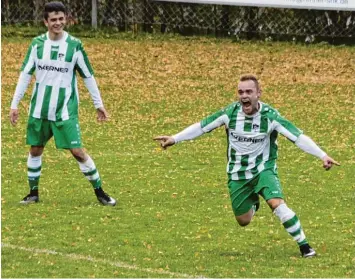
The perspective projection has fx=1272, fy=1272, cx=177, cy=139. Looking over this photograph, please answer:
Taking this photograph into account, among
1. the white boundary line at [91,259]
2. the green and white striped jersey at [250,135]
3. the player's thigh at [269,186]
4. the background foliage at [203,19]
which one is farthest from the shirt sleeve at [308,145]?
the background foliage at [203,19]

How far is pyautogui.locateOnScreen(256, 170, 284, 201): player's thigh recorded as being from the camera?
1088 cm

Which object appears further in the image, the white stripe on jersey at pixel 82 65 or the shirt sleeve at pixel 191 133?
the white stripe on jersey at pixel 82 65

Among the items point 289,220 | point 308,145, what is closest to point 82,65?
point 308,145

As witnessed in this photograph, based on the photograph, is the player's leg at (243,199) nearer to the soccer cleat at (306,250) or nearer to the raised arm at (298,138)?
the raised arm at (298,138)

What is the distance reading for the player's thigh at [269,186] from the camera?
10.9 metres

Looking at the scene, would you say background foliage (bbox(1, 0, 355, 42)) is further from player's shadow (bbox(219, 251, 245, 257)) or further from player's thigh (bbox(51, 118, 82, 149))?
player's shadow (bbox(219, 251, 245, 257))

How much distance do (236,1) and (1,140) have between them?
12688 millimetres

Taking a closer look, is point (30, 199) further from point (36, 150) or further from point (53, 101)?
point (53, 101)

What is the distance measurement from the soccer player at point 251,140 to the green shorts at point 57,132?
231cm

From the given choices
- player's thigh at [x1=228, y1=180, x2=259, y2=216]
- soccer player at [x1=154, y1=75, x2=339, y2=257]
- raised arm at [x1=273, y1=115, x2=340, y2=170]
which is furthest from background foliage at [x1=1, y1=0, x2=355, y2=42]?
raised arm at [x1=273, y1=115, x2=340, y2=170]

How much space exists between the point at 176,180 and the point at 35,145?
8.44 feet

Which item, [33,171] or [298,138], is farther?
[33,171]

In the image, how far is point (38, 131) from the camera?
43.4ft

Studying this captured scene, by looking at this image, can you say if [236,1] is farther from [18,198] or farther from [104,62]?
[18,198]
